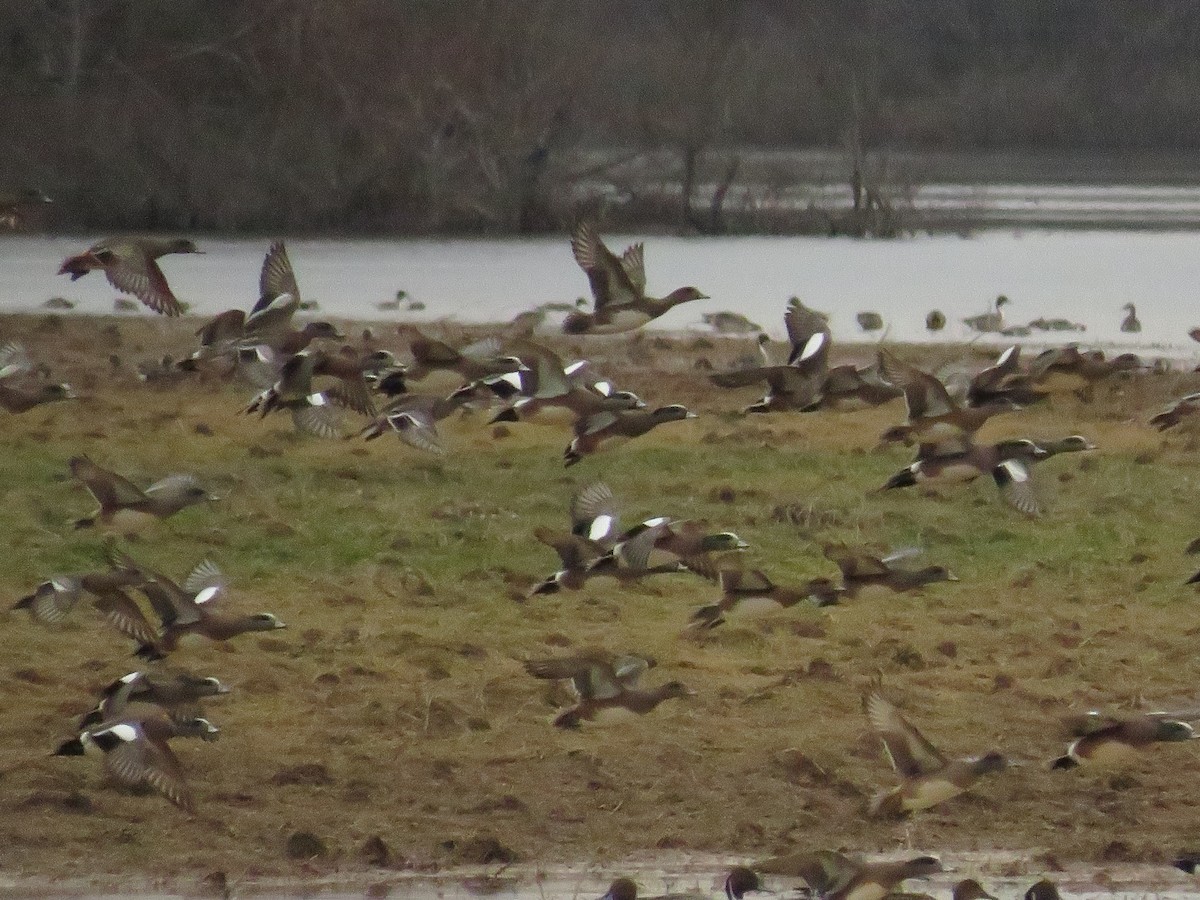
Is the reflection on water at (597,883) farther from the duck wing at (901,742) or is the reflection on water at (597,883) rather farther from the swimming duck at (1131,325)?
the swimming duck at (1131,325)

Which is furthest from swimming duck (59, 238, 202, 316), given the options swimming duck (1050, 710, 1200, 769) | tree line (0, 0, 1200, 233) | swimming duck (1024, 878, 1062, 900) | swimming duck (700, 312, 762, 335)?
tree line (0, 0, 1200, 233)

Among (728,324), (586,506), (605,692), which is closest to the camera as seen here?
(605,692)

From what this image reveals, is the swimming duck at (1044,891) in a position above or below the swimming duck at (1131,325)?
Answer: above

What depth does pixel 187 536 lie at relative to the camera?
9594 mm

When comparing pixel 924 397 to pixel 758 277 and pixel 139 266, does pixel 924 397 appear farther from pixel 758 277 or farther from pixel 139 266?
pixel 758 277

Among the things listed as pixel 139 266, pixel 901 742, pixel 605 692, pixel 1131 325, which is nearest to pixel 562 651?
pixel 605 692

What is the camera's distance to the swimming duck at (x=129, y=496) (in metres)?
7.86

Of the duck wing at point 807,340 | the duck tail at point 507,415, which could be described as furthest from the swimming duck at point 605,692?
the duck wing at point 807,340

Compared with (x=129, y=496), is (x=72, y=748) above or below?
below

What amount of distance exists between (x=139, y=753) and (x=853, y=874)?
185cm

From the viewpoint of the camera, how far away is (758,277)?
82.3ft

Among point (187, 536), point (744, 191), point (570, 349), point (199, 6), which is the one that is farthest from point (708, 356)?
point (199, 6)

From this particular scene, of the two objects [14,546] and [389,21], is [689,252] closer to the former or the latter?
[389,21]

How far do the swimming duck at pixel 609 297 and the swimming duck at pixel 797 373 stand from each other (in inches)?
14.7
